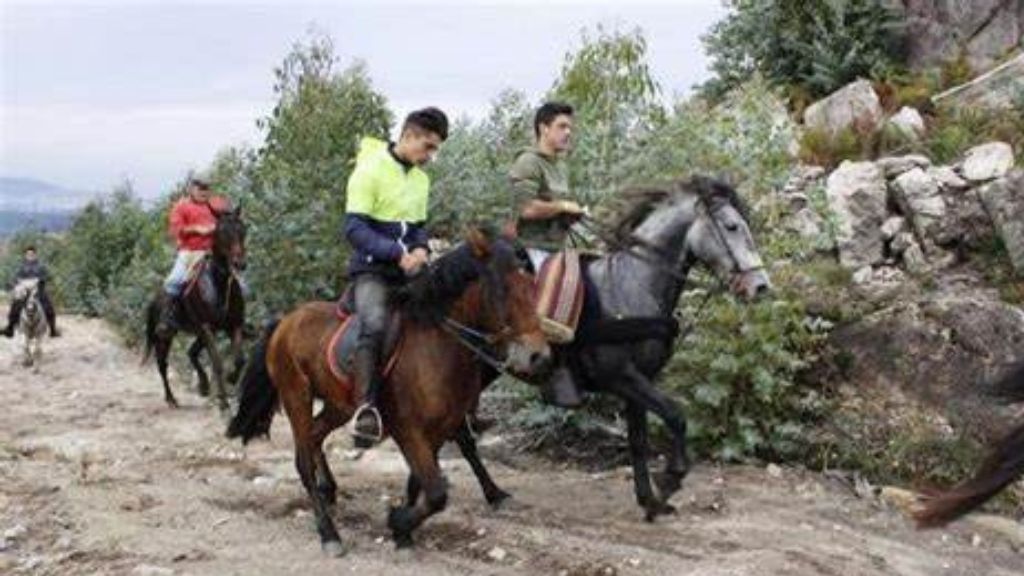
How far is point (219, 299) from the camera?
42.8ft

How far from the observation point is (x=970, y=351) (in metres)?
9.70

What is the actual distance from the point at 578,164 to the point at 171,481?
172 inches

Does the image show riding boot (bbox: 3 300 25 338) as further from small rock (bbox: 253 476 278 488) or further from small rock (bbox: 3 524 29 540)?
small rock (bbox: 3 524 29 540)

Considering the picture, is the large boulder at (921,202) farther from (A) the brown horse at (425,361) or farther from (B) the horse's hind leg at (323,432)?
(B) the horse's hind leg at (323,432)

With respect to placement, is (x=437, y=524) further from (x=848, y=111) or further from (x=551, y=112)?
(x=848, y=111)

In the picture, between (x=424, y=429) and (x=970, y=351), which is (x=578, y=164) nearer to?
(x=970, y=351)

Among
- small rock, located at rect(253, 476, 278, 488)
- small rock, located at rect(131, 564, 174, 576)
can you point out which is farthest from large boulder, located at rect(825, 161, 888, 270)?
small rock, located at rect(131, 564, 174, 576)

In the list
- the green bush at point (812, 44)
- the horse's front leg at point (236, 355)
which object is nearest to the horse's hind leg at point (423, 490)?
the horse's front leg at point (236, 355)

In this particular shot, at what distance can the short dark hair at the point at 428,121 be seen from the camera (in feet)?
22.8

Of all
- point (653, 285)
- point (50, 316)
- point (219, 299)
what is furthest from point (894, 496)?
point (50, 316)

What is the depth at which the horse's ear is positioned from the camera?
6485mm

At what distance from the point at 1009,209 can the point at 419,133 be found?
7729 mm

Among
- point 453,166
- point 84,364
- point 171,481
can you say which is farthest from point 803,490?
point 84,364

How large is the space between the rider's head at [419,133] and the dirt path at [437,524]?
2312 millimetres
